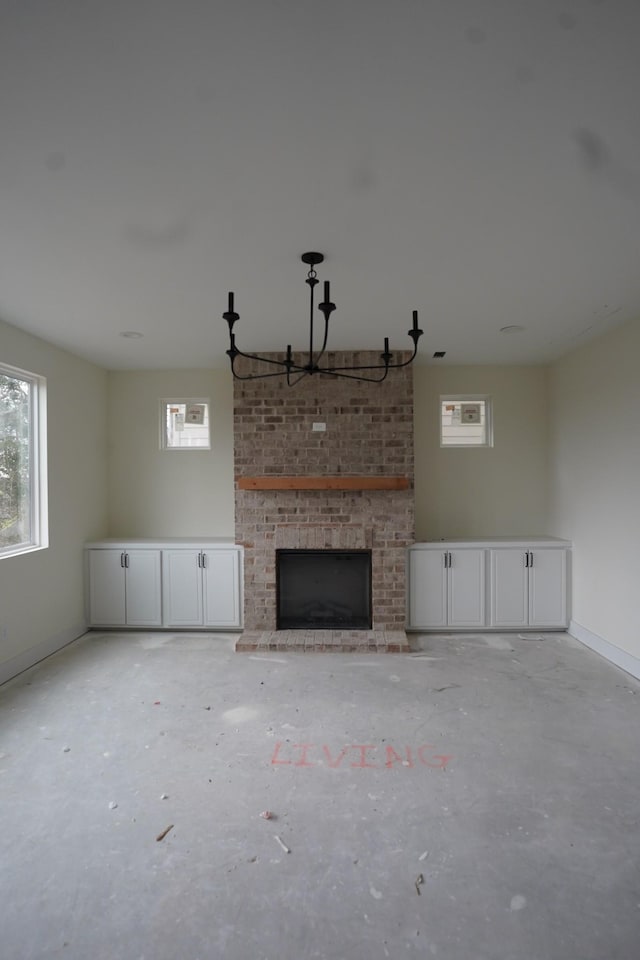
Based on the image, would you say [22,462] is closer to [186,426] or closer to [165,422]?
[165,422]

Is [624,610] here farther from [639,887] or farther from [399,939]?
[399,939]

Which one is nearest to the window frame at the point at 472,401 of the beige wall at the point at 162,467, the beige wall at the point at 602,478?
the beige wall at the point at 602,478

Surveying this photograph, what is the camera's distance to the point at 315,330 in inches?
158

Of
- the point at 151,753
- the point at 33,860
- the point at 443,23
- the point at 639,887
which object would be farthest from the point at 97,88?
the point at 639,887

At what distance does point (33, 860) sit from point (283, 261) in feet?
9.67

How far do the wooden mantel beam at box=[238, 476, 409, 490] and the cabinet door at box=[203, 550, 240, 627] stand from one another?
77 centimetres

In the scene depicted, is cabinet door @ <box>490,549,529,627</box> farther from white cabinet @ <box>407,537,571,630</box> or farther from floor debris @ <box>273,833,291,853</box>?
floor debris @ <box>273,833,291,853</box>

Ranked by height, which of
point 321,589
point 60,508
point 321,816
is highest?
point 60,508

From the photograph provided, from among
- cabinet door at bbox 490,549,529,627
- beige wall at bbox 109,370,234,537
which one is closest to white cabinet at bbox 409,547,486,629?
cabinet door at bbox 490,549,529,627

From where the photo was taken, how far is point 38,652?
162 inches

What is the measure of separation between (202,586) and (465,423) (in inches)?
126

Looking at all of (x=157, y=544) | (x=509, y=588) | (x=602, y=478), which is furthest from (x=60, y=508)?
(x=602, y=478)

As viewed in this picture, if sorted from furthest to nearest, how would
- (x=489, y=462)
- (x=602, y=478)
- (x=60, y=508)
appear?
(x=489, y=462) → (x=60, y=508) → (x=602, y=478)

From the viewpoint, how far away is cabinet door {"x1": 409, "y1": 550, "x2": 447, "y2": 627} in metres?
4.77
